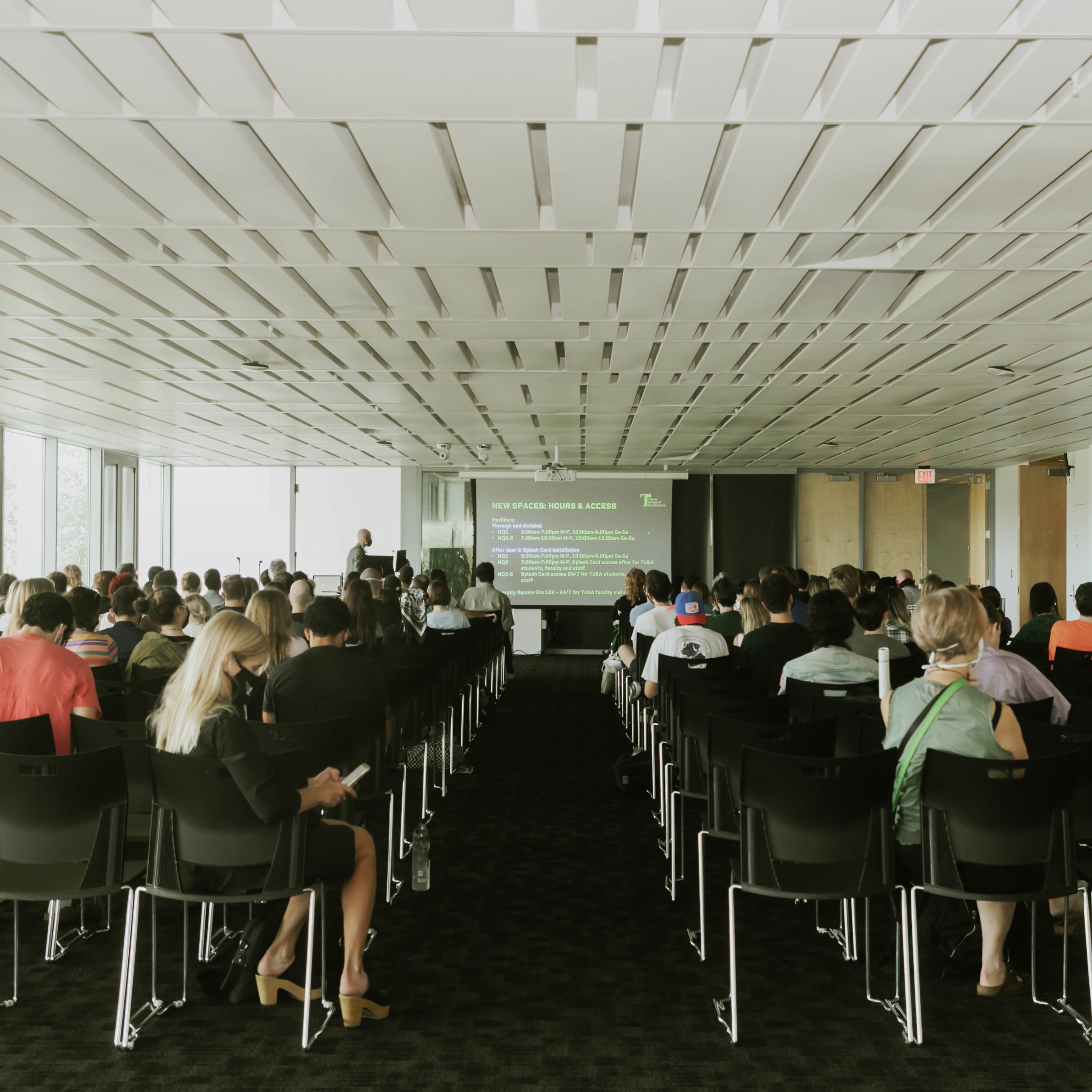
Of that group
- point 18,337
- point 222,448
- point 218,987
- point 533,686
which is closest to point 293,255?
point 18,337

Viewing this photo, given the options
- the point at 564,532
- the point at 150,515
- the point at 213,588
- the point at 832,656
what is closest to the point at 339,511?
the point at 150,515

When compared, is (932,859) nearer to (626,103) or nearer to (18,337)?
(626,103)

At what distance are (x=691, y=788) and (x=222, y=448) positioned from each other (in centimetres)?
1222

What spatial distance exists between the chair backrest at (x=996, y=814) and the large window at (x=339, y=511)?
15.1m

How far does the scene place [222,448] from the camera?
14.5m

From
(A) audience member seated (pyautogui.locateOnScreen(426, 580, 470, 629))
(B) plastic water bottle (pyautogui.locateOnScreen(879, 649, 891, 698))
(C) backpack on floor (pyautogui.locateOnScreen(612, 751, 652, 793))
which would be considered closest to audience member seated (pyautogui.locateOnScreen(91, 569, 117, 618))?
(A) audience member seated (pyautogui.locateOnScreen(426, 580, 470, 629))

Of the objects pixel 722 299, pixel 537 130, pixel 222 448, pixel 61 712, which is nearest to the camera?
pixel 61 712

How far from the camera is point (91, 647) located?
15.0 feet

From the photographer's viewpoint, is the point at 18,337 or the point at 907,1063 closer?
the point at 907,1063

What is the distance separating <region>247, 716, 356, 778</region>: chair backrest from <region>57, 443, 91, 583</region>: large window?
11858mm

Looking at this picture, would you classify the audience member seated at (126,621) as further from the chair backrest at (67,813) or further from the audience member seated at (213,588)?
the chair backrest at (67,813)

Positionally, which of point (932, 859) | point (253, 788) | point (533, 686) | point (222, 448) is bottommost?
point (533, 686)

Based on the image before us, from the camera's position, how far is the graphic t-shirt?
18.0ft

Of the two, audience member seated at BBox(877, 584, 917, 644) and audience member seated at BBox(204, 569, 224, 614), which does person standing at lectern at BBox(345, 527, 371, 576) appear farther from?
audience member seated at BBox(877, 584, 917, 644)
